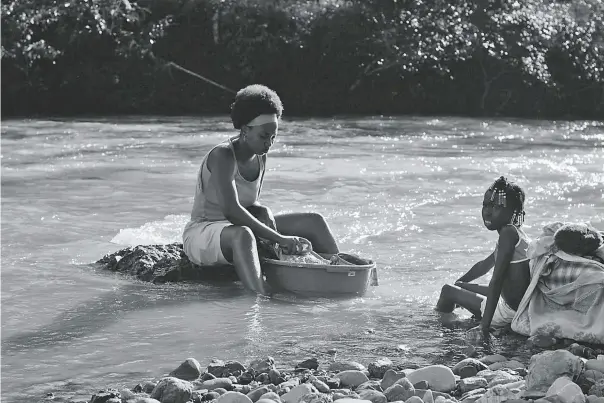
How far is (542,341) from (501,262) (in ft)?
1.46

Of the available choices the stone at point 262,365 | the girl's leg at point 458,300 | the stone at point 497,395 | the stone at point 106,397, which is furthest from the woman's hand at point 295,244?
the stone at point 497,395

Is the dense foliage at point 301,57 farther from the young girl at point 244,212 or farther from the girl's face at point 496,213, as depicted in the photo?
the girl's face at point 496,213

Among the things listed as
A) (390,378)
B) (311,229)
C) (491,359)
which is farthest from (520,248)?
(311,229)

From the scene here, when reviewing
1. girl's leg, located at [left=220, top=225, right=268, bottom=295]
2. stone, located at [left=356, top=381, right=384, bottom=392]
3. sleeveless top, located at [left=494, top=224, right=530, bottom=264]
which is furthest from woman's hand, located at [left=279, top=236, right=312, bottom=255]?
stone, located at [left=356, top=381, right=384, bottom=392]

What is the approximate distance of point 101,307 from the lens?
233 inches

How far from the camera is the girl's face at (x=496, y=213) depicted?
17.2ft

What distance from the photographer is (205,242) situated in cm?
637

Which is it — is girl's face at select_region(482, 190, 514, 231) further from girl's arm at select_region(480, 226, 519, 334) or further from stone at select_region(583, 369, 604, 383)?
stone at select_region(583, 369, 604, 383)

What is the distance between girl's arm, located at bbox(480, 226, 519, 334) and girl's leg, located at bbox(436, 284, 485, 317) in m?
0.29

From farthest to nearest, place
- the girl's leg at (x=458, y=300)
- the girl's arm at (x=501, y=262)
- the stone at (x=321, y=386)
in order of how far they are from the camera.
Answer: the girl's leg at (x=458, y=300), the girl's arm at (x=501, y=262), the stone at (x=321, y=386)

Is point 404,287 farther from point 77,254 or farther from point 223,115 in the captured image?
point 223,115

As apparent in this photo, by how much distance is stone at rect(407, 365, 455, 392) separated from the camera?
14.1ft

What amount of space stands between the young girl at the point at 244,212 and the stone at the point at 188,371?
164cm

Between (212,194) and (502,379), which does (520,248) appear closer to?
(502,379)
